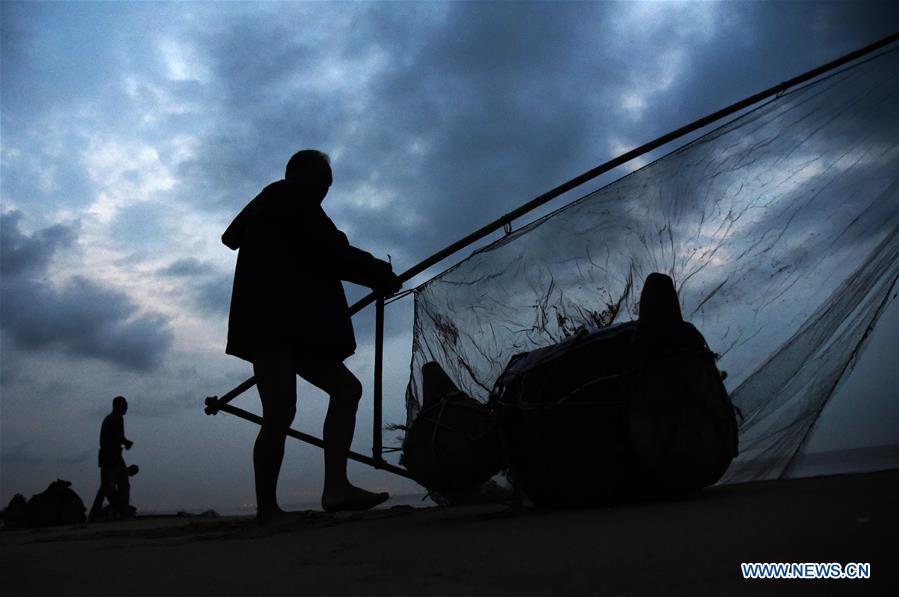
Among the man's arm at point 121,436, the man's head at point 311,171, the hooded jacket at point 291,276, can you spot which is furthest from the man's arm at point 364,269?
the man's arm at point 121,436

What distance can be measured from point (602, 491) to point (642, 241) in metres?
1.15

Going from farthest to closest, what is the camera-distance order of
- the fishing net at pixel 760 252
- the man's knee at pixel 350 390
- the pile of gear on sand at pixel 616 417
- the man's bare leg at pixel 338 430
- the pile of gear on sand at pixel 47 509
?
the pile of gear on sand at pixel 47 509, the man's knee at pixel 350 390, the man's bare leg at pixel 338 430, the fishing net at pixel 760 252, the pile of gear on sand at pixel 616 417

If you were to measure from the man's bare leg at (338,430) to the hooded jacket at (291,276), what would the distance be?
10 cm

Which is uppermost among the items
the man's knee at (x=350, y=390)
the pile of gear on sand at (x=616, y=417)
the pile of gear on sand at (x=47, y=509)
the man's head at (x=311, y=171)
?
the man's head at (x=311, y=171)

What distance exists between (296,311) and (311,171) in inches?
30.6

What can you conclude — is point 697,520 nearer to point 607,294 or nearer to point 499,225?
point 607,294

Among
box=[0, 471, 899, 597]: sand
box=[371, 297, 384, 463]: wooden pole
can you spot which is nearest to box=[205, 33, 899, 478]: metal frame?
box=[371, 297, 384, 463]: wooden pole

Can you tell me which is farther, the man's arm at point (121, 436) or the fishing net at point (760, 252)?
the man's arm at point (121, 436)

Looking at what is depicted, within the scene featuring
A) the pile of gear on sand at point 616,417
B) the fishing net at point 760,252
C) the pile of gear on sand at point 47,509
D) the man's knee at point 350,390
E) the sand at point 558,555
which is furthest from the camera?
the pile of gear on sand at point 47,509

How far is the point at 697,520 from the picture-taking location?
1.70 m

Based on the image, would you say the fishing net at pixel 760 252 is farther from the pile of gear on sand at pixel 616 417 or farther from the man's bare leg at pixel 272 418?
the man's bare leg at pixel 272 418

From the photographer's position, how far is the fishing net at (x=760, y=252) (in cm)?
267

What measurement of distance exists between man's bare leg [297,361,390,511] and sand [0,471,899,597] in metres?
0.44

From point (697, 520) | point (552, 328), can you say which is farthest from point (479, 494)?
point (697, 520)
